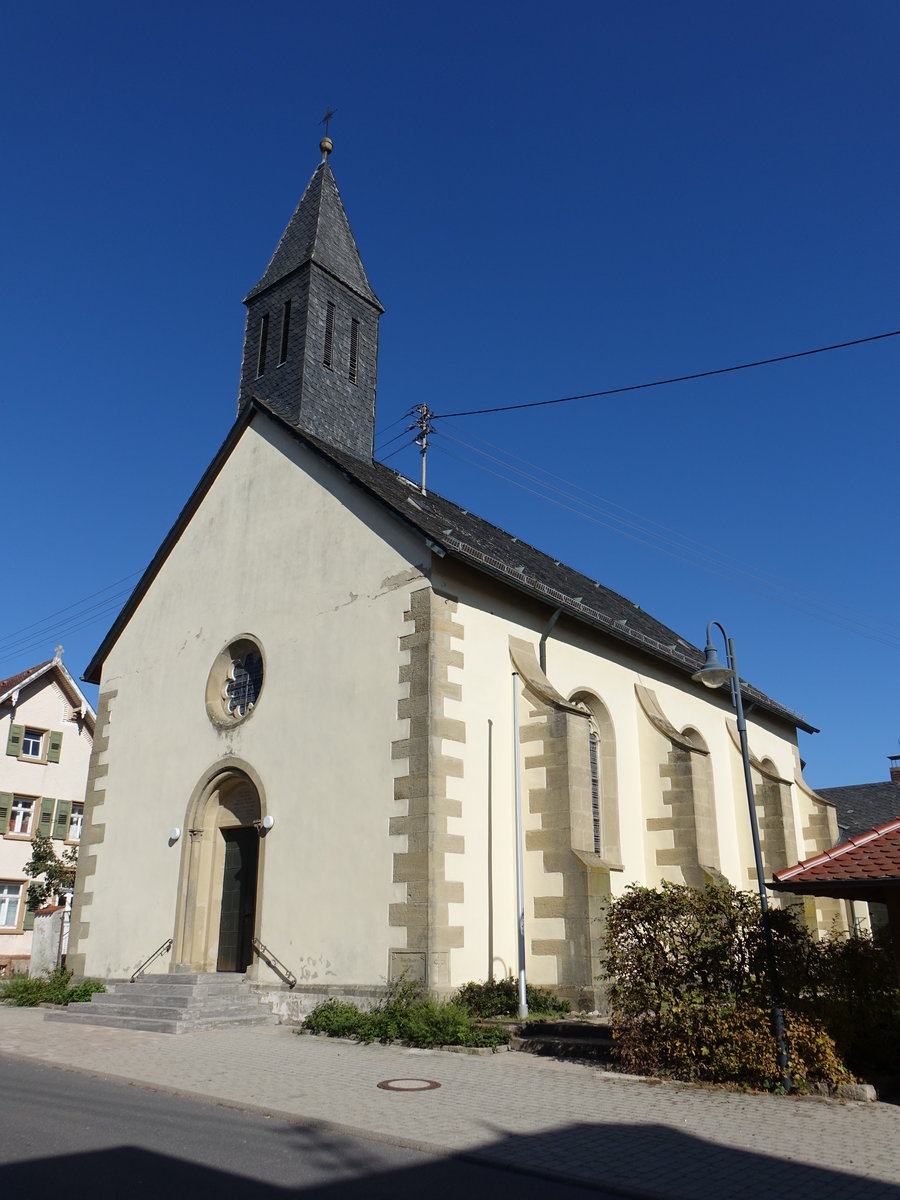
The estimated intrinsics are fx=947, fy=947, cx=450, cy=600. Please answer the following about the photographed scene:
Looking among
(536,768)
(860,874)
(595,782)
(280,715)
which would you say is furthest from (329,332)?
(860,874)

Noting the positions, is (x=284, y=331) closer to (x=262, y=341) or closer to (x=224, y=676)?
(x=262, y=341)

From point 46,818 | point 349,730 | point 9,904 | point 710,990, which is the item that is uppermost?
point 46,818

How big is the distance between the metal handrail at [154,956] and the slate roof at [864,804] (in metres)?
24.6

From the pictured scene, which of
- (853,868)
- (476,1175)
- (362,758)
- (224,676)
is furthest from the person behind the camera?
(224,676)

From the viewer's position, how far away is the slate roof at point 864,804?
→ 1368 inches

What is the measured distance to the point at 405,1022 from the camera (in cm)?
1143

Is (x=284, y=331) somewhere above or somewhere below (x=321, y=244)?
below

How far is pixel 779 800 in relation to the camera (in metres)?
22.7

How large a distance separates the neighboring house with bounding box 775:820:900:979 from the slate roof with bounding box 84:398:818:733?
689 centimetres

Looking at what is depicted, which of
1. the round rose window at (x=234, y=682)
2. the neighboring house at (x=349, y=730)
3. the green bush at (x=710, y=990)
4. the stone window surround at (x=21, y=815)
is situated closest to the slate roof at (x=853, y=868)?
the green bush at (x=710, y=990)

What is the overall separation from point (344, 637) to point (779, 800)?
1301cm

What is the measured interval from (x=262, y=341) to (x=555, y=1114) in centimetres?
1625

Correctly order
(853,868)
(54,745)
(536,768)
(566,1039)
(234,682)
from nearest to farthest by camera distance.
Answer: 1. (853,868)
2. (566,1039)
3. (536,768)
4. (234,682)
5. (54,745)

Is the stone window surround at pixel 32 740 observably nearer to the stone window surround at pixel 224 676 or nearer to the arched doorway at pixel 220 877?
the stone window surround at pixel 224 676
